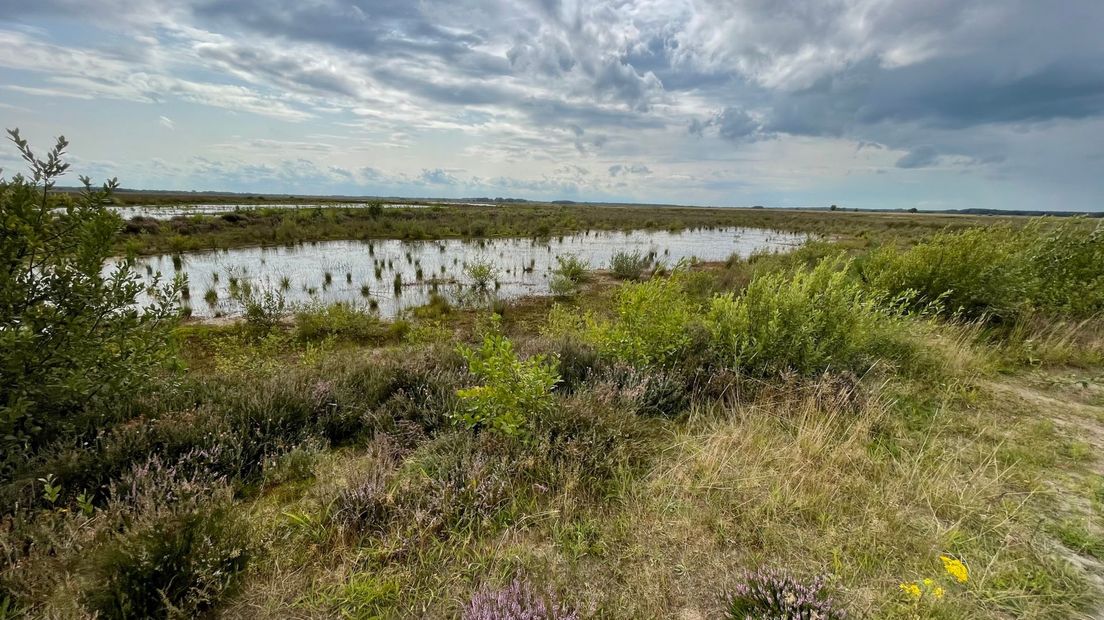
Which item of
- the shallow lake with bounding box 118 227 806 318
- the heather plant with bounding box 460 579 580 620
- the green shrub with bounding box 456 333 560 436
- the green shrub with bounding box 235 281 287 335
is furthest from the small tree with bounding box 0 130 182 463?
the green shrub with bounding box 235 281 287 335

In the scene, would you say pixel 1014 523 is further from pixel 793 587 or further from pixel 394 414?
pixel 394 414

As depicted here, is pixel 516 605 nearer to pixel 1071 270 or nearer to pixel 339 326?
pixel 339 326

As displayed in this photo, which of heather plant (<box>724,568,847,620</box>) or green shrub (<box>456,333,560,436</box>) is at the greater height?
green shrub (<box>456,333,560,436</box>)

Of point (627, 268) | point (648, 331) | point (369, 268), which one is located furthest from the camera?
point (627, 268)

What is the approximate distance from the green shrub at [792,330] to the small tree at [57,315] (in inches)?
229

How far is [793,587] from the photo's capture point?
7.45 feet

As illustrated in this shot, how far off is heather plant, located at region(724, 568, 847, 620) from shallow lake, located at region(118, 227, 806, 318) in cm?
964

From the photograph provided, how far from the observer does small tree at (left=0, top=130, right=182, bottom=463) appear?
3.09 m

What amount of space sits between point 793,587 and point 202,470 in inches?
165

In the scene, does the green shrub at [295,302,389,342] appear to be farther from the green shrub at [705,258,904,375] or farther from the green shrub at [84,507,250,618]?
the green shrub at [84,507,250,618]

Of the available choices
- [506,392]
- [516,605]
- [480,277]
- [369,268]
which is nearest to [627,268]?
[480,277]

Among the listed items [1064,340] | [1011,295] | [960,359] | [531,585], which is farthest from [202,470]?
[1011,295]

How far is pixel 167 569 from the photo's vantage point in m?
2.34

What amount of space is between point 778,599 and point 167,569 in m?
3.18
